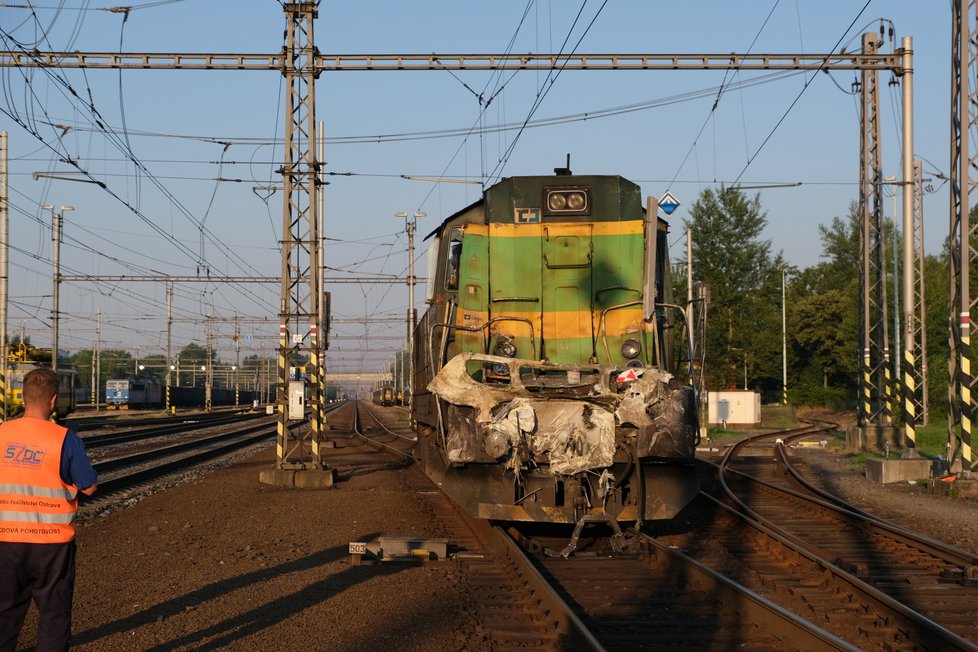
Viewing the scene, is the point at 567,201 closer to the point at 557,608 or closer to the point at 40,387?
the point at 557,608

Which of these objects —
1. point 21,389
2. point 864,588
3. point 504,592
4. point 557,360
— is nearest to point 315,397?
point 557,360

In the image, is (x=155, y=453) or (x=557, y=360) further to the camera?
(x=155, y=453)

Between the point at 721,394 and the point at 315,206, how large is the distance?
24.5 metres

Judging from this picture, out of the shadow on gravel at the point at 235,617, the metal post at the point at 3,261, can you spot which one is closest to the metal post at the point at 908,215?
the shadow on gravel at the point at 235,617

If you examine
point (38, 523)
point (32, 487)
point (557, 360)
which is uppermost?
point (557, 360)

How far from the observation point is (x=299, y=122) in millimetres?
17969

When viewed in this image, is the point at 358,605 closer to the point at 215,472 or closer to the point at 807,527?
the point at 807,527

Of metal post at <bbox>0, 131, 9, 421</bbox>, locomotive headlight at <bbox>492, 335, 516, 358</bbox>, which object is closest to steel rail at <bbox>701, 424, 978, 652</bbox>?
locomotive headlight at <bbox>492, 335, 516, 358</bbox>

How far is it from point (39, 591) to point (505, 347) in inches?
254

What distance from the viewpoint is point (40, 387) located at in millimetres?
5387

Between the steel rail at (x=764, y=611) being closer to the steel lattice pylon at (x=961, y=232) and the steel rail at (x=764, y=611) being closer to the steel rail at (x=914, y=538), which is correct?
the steel rail at (x=914, y=538)

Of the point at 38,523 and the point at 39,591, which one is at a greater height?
the point at 38,523

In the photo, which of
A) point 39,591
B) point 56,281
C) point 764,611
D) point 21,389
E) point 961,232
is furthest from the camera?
point 56,281

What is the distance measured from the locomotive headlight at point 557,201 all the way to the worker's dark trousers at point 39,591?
290 inches
